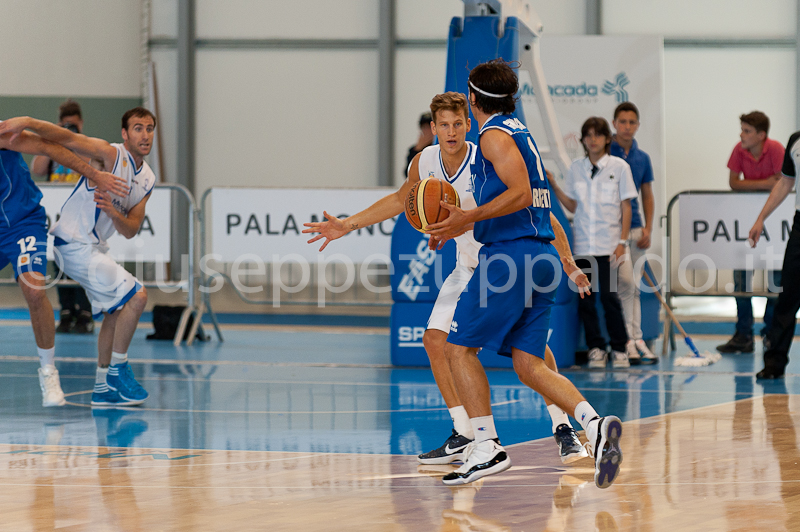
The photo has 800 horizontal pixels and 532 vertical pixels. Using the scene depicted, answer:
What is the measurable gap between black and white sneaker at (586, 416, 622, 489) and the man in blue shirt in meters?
5.57

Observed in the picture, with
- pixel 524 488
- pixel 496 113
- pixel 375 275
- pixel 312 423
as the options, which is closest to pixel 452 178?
pixel 496 113

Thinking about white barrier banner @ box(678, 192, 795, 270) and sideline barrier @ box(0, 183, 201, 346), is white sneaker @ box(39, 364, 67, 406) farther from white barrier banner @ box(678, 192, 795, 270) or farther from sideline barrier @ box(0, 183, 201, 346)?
white barrier banner @ box(678, 192, 795, 270)

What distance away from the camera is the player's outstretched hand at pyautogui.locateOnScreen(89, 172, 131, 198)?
6.92 m

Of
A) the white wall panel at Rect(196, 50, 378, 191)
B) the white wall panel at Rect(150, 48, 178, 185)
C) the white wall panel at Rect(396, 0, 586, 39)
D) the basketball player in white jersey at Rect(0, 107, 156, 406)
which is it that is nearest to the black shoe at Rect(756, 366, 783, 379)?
the basketball player in white jersey at Rect(0, 107, 156, 406)

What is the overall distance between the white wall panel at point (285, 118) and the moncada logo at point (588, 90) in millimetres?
3160

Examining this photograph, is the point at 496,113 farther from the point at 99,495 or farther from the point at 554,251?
the point at 99,495

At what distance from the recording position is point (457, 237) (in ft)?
18.0

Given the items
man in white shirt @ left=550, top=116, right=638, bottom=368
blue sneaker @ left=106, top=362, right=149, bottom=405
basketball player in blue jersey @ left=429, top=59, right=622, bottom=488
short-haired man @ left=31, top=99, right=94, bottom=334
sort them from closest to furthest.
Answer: basketball player in blue jersey @ left=429, top=59, right=622, bottom=488, blue sneaker @ left=106, top=362, right=149, bottom=405, man in white shirt @ left=550, top=116, right=638, bottom=368, short-haired man @ left=31, top=99, right=94, bottom=334

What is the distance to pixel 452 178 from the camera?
5.41 metres

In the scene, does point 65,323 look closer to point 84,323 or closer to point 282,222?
point 84,323

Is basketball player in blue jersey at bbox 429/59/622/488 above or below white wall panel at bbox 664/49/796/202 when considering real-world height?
below

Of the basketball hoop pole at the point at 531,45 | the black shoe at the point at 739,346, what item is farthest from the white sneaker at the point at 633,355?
the basketball hoop pole at the point at 531,45

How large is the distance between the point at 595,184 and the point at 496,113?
16.2 ft

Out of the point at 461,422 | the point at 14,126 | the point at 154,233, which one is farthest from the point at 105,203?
the point at 154,233
